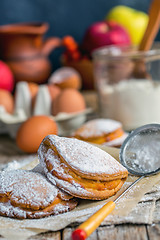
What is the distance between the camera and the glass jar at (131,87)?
4.59ft

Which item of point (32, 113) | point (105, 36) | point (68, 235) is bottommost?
point (32, 113)

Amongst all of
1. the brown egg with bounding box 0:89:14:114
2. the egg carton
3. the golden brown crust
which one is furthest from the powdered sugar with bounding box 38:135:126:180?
the brown egg with bounding box 0:89:14:114

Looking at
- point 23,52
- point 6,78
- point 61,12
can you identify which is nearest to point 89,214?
point 6,78

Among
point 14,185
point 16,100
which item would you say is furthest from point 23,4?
point 14,185

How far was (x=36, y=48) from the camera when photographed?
6.29 ft

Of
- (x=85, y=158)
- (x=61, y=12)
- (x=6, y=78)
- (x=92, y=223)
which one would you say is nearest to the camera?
(x=92, y=223)

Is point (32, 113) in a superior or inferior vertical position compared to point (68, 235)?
inferior

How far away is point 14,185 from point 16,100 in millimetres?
763

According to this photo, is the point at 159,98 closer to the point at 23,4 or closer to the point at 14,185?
the point at 14,185

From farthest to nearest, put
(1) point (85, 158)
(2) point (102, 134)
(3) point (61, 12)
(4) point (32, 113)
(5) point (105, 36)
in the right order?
1. (3) point (61, 12)
2. (5) point (105, 36)
3. (4) point (32, 113)
4. (2) point (102, 134)
5. (1) point (85, 158)

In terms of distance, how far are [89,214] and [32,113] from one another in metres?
0.82

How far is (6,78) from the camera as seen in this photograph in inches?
69.1

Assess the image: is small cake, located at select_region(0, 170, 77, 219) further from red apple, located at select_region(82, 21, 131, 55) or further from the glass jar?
red apple, located at select_region(82, 21, 131, 55)

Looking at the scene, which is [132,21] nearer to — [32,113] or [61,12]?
[61,12]
